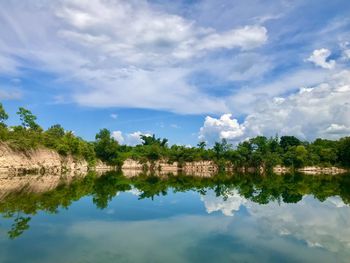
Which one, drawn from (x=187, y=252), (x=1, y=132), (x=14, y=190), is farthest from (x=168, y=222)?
(x=1, y=132)

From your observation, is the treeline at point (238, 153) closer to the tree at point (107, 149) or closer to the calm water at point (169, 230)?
the tree at point (107, 149)

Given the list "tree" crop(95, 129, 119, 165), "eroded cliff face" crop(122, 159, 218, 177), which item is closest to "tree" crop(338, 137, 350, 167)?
"eroded cliff face" crop(122, 159, 218, 177)

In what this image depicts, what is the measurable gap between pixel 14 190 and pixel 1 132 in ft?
81.0

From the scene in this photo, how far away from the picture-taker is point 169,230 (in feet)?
50.9

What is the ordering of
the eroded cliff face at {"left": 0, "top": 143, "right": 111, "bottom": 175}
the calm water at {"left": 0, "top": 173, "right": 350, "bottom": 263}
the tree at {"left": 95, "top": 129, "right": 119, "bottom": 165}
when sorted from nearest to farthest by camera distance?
1. the calm water at {"left": 0, "top": 173, "right": 350, "bottom": 263}
2. the eroded cliff face at {"left": 0, "top": 143, "right": 111, "bottom": 175}
3. the tree at {"left": 95, "top": 129, "right": 119, "bottom": 165}

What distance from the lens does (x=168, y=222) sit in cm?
1764

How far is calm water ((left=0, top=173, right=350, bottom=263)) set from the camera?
11.5 metres

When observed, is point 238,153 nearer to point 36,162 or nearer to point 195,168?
point 195,168

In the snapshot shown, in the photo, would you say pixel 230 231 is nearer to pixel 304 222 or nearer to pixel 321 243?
pixel 321 243

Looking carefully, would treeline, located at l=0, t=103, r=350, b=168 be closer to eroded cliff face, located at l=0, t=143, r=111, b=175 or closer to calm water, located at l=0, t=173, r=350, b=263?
eroded cliff face, located at l=0, t=143, r=111, b=175

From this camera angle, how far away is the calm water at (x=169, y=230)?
37.8ft

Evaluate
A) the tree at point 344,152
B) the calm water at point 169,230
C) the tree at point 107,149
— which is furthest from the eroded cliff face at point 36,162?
the tree at point 344,152

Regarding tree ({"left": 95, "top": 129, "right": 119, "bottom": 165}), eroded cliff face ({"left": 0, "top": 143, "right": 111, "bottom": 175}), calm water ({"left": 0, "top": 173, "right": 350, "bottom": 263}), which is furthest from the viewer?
tree ({"left": 95, "top": 129, "right": 119, "bottom": 165})

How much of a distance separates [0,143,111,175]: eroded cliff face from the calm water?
2595cm
